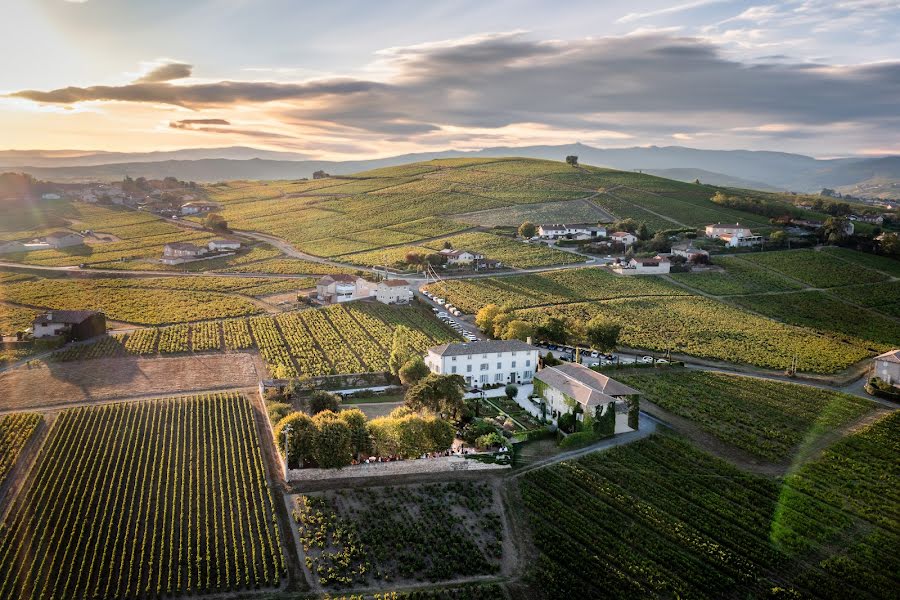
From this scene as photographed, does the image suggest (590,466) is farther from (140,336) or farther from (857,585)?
(140,336)

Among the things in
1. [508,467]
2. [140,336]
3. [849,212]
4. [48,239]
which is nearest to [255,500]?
[508,467]

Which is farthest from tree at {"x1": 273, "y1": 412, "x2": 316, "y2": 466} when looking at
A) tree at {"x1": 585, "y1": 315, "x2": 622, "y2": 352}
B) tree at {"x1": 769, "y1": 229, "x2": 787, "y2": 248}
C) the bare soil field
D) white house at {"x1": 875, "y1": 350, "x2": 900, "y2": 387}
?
tree at {"x1": 769, "y1": 229, "x2": 787, "y2": 248}

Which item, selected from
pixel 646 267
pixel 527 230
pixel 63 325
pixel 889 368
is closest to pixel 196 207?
pixel 527 230

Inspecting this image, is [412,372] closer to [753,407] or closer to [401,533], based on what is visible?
[401,533]

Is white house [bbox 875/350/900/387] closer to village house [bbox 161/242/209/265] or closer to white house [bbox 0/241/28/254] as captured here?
village house [bbox 161/242/209/265]

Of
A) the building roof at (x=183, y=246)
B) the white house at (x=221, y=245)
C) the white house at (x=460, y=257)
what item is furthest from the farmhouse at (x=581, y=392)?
the white house at (x=221, y=245)

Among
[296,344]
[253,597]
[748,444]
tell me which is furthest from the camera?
[296,344]

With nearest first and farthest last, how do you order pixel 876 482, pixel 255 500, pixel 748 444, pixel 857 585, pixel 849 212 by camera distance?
pixel 857 585, pixel 255 500, pixel 876 482, pixel 748 444, pixel 849 212
